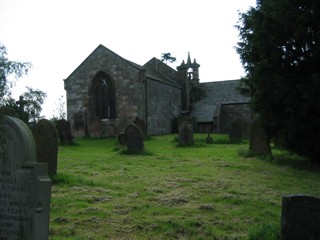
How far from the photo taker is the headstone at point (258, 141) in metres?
14.8

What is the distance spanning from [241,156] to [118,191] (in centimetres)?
797

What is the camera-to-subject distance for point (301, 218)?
Result: 5.03m

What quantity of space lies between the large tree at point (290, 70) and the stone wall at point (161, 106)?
1651cm

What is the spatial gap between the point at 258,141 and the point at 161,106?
54.3 feet

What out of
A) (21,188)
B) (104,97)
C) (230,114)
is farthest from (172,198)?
(230,114)

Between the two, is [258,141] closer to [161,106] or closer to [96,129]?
[96,129]

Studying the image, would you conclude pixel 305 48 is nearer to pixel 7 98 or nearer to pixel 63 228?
pixel 63 228

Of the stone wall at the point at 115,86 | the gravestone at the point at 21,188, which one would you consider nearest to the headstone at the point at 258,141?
the gravestone at the point at 21,188

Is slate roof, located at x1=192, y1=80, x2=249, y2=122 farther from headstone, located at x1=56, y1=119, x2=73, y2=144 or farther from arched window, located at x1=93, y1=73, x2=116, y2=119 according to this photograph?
headstone, located at x1=56, y1=119, x2=73, y2=144

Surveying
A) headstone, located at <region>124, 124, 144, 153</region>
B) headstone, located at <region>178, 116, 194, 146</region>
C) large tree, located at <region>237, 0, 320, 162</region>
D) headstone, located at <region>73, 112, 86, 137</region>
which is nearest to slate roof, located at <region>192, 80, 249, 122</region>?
headstone, located at <region>73, 112, 86, 137</region>

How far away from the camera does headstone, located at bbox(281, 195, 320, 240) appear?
4977mm

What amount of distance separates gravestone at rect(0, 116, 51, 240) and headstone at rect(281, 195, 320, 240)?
10.2 feet

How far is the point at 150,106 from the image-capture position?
29094mm

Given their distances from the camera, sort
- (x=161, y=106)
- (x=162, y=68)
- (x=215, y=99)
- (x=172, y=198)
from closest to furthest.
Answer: (x=172, y=198)
(x=161, y=106)
(x=162, y=68)
(x=215, y=99)
